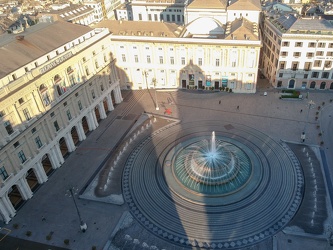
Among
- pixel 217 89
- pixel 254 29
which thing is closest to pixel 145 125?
pixel 217 89

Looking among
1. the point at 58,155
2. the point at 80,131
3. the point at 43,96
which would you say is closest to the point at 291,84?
the point at 80,131

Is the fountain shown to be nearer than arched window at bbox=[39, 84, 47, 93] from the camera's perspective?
Yes

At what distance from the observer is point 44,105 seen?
5828 cm

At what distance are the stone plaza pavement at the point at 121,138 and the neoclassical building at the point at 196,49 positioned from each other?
4299 mm

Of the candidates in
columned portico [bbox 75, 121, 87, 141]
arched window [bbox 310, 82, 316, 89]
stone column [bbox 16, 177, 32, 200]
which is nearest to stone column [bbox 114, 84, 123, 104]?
columned portico [bbox 75, 121, 87, 141]

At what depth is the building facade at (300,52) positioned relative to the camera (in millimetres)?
81250

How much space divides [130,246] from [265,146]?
38.0 metres

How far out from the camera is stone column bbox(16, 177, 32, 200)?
55062mm

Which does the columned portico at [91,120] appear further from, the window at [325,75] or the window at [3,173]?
the window at [325,75]

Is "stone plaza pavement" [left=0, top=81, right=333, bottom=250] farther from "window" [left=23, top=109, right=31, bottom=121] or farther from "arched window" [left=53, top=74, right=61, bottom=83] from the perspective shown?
"arched window" [left=53, top=74, right=61, bottom=83]

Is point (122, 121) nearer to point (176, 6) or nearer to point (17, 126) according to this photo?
point (17, 126)

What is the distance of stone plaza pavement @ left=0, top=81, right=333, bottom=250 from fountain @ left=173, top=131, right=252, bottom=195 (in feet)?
41.9

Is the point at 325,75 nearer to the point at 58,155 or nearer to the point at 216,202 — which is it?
the point at 216,202

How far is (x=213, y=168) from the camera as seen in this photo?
56.8m
